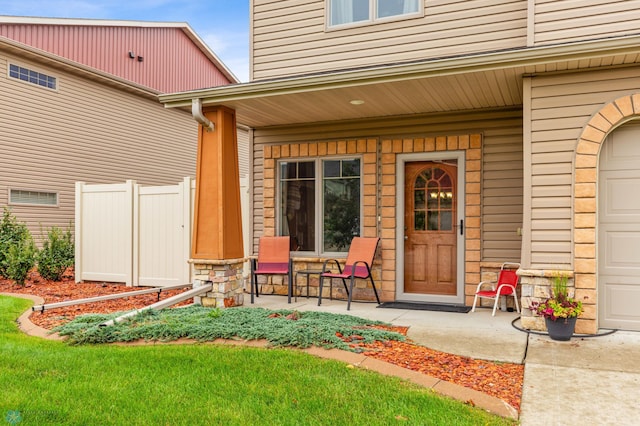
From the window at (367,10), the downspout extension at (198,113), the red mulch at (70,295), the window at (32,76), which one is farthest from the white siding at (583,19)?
the window at (32,76)

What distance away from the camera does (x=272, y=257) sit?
280 inches

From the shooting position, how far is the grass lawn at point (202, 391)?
2.78 m

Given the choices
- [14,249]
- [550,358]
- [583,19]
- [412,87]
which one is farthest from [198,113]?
[550,358]

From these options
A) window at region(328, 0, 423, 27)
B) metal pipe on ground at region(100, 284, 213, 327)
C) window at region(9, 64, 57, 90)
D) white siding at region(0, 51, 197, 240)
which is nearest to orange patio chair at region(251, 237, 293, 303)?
metal pipe on ground at region(100, 284, 213, 327)

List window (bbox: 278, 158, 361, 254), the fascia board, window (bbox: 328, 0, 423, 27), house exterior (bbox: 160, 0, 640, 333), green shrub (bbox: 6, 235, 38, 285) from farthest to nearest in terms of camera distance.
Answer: green shrub (bbox: 6, 235, 38, 285)
window (bbox: 278, 158, 361, 254)
window (bbox: 328, 0, 423, 27)
house exterior (bbox: 160, 0, 640, 333)
the fascia board

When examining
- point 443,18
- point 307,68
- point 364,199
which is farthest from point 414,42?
point 364,199

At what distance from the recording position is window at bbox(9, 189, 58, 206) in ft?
34.0

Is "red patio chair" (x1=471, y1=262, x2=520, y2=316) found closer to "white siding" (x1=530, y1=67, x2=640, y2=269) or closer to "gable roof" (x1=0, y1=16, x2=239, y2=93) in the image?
"white siding" (x1=530, y1=67, x2=640, y2=269)

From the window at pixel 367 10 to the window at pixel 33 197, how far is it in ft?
24.1

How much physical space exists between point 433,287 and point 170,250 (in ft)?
12.6

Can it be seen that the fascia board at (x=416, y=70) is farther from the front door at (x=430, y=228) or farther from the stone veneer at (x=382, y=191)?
the front door at (x=430, y=228)

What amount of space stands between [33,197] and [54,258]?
3185 millimetres

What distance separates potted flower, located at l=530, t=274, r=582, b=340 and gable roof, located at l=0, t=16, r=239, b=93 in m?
11.2

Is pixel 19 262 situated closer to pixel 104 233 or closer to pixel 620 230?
pixel 104 233
